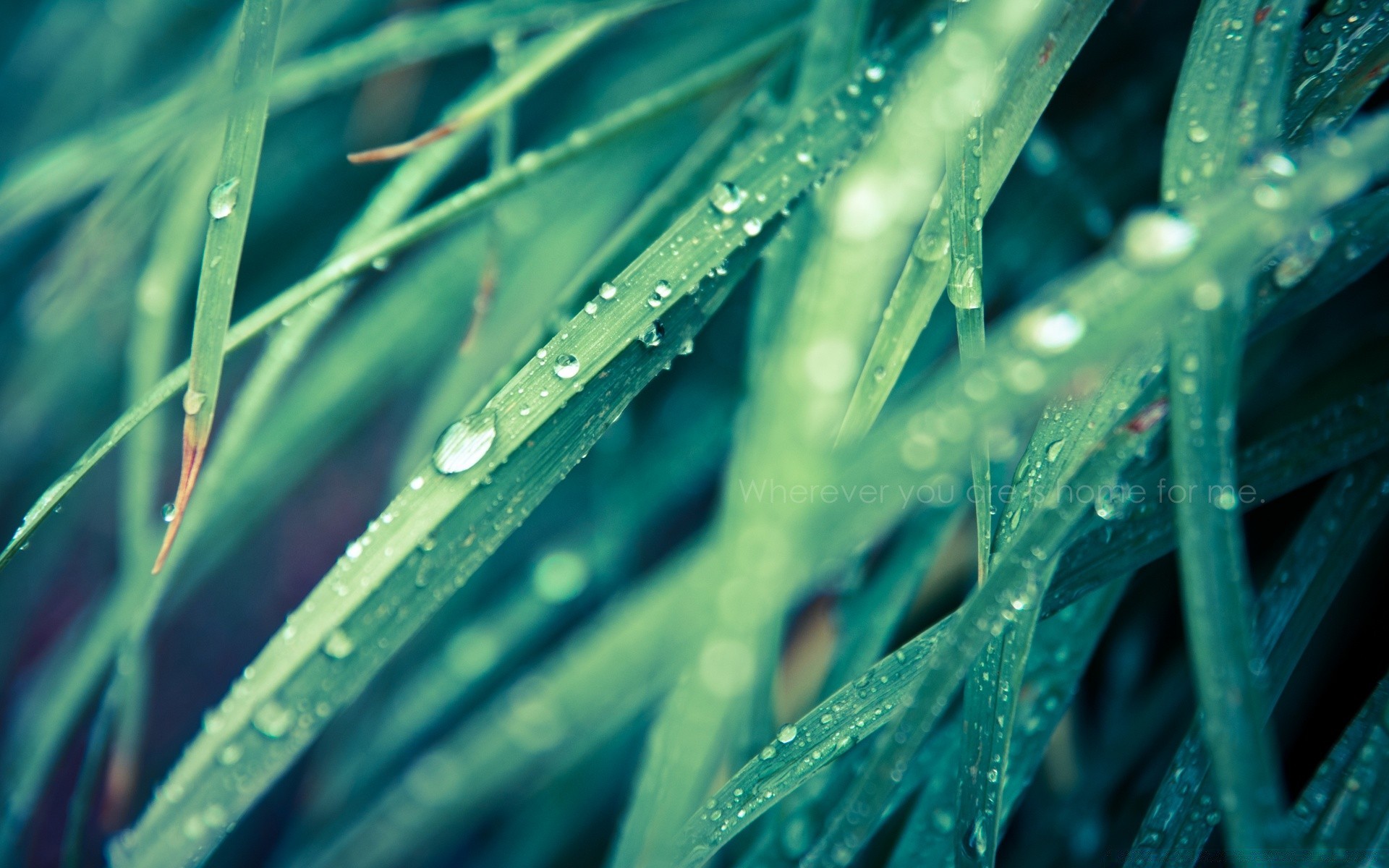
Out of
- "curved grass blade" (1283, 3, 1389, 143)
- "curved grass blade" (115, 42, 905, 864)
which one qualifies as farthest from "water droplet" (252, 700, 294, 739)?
"curved grass blade" (1283, 3, 1389, 143)

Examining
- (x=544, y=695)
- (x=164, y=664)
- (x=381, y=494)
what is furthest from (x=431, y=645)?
(x=164, y=664)

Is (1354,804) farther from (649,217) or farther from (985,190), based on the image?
(649,217)

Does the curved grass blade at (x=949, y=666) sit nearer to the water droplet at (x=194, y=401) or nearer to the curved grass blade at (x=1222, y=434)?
the curved grass blade at (x=1222, y=434)

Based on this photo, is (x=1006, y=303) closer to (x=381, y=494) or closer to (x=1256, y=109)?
(x=1256, y=109)

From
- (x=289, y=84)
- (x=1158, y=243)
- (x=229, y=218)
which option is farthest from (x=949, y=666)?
(x=289, y=84)

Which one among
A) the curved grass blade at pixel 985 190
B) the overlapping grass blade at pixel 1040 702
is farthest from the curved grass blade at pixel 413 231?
the overlapping grass blade at pixel 1040 702

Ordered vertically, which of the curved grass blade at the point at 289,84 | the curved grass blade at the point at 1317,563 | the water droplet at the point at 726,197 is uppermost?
the curved grass blade at the point at 289,84

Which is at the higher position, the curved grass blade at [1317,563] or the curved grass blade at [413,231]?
the curved grass blade at [413,231]
